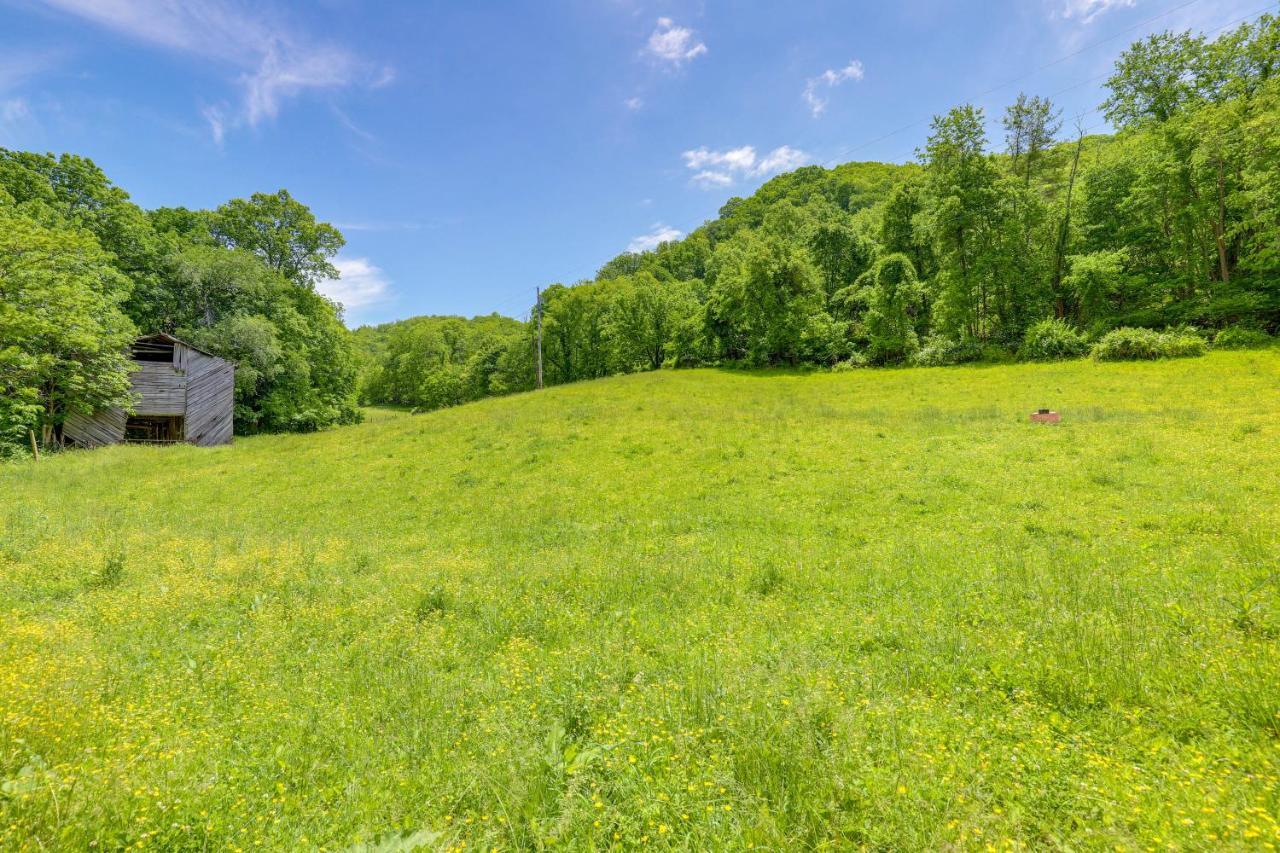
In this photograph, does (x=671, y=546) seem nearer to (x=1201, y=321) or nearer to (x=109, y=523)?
(x=109, y=523)

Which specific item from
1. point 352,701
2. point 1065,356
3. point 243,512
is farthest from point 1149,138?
point 243,512

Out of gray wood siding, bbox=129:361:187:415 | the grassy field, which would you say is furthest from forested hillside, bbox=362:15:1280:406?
gray wood siding, bbox=129:361:187:415

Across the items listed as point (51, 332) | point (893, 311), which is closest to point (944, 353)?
point (893, 311)

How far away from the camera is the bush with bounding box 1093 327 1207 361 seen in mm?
29469

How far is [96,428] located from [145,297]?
14.8 metres

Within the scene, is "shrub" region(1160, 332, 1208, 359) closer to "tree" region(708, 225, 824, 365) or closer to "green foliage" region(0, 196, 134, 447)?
"tree" region(708, 225, 824, 365)

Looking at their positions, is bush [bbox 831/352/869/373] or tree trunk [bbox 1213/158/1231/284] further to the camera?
bush [bbox 831/352/869/373]

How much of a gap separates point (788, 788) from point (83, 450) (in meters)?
Result: 42.0

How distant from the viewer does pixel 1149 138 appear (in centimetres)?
3603

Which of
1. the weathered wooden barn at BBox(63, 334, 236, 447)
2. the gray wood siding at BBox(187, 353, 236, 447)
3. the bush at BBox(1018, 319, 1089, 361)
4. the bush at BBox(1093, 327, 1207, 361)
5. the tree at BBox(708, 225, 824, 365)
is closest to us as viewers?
the bush at BBox(1093, 327, 1207, 361)

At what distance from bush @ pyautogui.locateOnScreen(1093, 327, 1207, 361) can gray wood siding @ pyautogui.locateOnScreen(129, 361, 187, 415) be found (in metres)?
64.8

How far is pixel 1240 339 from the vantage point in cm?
2898

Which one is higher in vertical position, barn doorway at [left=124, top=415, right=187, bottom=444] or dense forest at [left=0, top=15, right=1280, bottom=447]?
dense forest at [left=0, top=15, right=1280, bottom=447]

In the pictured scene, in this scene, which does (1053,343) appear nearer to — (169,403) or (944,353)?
(944,353)
